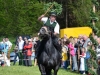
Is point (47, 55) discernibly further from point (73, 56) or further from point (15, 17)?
point (15, 17)

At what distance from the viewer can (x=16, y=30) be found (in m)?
41.4

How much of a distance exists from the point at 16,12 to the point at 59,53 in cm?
2799

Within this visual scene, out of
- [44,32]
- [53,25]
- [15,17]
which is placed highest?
[15,17]

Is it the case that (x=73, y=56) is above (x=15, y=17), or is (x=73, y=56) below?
below

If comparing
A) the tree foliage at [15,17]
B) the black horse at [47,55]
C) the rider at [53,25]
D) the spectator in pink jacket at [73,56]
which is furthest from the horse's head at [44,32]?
the tree foliage at [15,17]

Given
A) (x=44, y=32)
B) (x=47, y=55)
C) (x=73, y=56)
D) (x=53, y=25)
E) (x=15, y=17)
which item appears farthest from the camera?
(x=15, y=17)

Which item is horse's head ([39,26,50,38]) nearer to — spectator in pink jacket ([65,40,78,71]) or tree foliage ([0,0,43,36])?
spectator in pink jacket ([65,40,78,71])

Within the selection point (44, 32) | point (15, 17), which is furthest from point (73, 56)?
point (15, 17)

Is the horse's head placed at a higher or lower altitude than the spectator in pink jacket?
higher

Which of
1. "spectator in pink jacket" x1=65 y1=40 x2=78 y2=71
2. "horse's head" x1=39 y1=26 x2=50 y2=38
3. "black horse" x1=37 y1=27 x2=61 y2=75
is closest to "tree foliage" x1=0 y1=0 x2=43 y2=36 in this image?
"spectator in pink jacket" x1=65 y1=40 x2=78 y2=71

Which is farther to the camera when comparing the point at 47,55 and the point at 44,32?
the point at 47,55

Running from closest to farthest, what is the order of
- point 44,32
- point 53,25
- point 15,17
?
point 44,32 < point 53,25 < point 15,17

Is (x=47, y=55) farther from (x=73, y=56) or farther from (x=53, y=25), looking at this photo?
(x=73, y=56)

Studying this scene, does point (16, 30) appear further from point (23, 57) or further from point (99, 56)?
point (99, 56)
